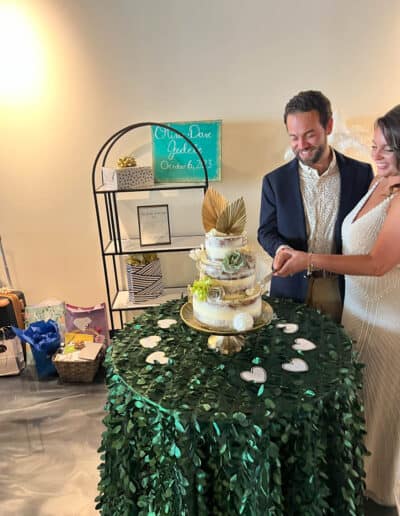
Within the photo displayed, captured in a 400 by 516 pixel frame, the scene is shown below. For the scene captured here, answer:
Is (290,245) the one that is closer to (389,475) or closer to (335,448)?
(335,448)

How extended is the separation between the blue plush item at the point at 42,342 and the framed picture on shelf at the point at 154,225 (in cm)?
86

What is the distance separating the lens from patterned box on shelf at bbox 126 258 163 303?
2.62 metres

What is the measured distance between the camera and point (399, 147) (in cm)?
136

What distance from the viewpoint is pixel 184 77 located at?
2.51 m

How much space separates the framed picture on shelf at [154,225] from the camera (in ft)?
8.55

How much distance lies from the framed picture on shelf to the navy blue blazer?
942mm

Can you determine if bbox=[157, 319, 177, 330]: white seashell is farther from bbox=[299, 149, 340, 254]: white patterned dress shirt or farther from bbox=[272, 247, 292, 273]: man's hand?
bbox=[299, 149, 340, 254]: white patterned dress shirt

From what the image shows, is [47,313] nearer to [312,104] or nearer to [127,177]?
[127,177]

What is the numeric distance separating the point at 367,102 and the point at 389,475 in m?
2.10

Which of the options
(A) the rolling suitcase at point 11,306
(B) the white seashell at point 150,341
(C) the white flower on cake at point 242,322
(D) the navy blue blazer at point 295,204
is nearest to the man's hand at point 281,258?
(D) the navy blue blazer at point 295,204

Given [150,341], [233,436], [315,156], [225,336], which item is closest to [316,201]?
[315,156]

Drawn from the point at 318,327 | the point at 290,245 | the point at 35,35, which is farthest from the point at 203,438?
the point at 35,35

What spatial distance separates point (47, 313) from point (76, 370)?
0.55 m

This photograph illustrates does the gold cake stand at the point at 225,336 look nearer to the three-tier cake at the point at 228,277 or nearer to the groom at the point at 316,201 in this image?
the three-tier cake at the point at 228,277
